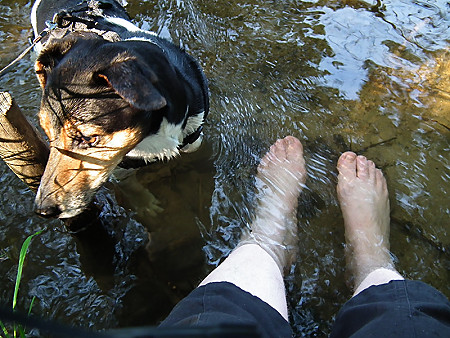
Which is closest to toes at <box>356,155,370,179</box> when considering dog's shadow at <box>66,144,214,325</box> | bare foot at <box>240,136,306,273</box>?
bare foot at <box>240,136,306,273</box>

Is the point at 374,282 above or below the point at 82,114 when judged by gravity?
below

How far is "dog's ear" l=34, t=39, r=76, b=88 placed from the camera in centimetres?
198

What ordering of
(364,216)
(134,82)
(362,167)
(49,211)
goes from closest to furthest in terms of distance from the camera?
1. (134,82)
2. (49,211)
3. (364,216)
4. (362,167)

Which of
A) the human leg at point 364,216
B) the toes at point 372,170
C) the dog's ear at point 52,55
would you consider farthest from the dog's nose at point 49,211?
the toes at point 372,170

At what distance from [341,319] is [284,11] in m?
3.27

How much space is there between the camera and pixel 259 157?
119 inches

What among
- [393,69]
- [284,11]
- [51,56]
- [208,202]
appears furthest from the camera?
[284,11]

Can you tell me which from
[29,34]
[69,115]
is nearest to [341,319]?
[69,115]

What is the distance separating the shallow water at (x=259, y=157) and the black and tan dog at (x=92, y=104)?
596 millimetres

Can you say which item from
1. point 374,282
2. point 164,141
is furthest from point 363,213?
point 164,141

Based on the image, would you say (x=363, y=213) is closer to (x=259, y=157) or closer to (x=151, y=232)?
(x=259, y=157)

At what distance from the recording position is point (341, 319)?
162 cm

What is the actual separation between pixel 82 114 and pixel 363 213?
1.86m

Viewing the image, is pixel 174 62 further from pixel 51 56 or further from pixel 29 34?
pixel 29 34
